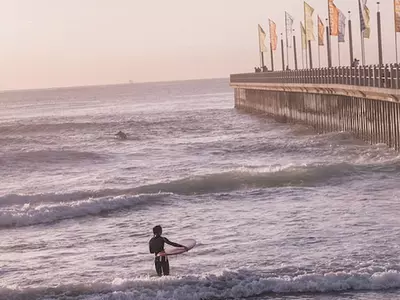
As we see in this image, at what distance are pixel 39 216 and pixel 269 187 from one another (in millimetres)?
8749

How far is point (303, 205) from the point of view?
29047 millimetres

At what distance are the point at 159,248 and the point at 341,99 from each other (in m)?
35.2

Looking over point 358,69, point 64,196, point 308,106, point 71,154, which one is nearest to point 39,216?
point 64,196

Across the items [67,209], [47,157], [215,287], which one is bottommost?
[47,157]

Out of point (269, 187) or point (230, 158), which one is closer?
point (269, 187)

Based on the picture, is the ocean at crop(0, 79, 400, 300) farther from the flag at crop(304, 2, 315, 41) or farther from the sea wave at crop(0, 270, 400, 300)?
the flag at crop(304, 2, 315, 41)

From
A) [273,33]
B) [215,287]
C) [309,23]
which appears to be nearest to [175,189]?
[215,287]

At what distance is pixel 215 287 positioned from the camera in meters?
18.8

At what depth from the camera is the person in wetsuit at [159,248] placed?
19.4m

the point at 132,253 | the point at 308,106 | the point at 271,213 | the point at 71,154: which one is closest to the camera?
the point at 132,253

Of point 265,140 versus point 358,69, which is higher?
point 358,69

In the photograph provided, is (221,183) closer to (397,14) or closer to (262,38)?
(397,14)

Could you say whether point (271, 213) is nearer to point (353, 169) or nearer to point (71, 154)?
point (353, 169)

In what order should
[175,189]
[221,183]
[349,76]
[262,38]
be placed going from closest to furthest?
[175,189] → [221,183] → [349,76] → [262,38]
